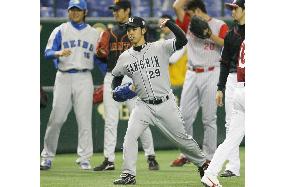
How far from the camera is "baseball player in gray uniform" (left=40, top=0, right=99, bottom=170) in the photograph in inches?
412

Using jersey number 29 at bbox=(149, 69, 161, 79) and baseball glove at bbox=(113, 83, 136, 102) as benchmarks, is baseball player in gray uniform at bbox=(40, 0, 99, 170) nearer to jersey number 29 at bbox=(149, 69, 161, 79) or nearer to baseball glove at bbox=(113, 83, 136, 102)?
baseball glove at bbox=(113, 83, 136, 102)

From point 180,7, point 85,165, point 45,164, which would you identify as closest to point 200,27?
point 180,7

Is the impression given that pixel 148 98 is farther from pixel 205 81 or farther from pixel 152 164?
pixel 205 81

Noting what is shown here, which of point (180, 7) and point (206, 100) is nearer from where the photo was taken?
point (206, 100)

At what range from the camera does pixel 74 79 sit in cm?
1048

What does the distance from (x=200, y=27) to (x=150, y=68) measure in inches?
65.3

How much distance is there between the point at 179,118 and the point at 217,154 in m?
0.88

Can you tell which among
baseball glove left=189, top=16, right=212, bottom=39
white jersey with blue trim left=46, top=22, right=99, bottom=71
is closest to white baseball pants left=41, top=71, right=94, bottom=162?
white jersey with blue trim left=46, top=22, right=99, bottom=71

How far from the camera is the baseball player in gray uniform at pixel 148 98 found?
28.5ft
